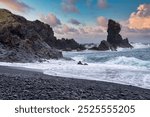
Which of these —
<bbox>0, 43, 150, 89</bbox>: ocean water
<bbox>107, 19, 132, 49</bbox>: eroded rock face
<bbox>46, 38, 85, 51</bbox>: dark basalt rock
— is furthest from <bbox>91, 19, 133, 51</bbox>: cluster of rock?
<bbox>0, 43, 150, 89</bbox>: ocean water

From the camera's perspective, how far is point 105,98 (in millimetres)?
11133

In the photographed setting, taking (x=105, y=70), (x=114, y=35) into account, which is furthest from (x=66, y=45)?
(x=105, y=70)

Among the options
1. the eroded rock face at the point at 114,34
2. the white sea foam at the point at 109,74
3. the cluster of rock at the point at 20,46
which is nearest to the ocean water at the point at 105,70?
the white sea foam at the point at 109,74

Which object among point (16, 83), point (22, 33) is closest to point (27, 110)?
point (16, 83)

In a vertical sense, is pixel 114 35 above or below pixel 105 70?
above

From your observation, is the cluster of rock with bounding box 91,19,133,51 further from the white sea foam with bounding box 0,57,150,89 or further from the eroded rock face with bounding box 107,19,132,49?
the white sea foam with bounding box 0,57,150,89

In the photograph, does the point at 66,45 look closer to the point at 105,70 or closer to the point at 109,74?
the point at 105,70

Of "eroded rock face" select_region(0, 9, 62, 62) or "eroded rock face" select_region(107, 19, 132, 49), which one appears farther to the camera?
"eroded rock face" select_region(107, 19, 132, 49)

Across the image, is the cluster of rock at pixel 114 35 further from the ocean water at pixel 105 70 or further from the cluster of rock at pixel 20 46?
the ocean water at pixel 105 70

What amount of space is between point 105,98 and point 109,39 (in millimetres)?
119116

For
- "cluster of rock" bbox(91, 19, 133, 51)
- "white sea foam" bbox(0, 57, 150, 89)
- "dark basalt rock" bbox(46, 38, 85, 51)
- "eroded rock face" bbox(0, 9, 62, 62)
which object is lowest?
"white sea foam" bbox(0, 57, 150, 89)

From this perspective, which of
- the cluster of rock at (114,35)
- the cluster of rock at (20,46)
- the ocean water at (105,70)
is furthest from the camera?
the cluster of rock at (114,35)

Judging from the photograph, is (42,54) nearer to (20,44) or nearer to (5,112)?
(20,44)

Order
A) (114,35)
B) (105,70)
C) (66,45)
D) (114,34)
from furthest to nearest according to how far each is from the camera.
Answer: (114,35) < (114,34) < (66,45) < (105,70)
